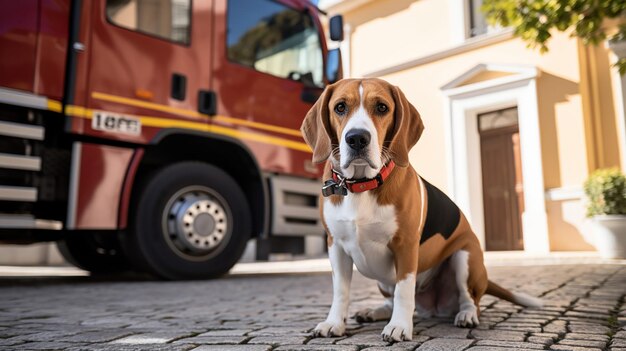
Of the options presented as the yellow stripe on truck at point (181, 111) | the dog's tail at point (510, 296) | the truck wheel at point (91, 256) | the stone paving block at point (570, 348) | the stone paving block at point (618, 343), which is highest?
the yellow stripe on truck at point (181, 111)

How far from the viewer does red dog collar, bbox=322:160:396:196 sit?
86.3 inches

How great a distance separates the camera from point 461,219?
278cm

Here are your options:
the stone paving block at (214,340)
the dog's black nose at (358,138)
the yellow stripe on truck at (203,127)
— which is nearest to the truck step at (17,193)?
the yellow stripe on truck at (203,127)

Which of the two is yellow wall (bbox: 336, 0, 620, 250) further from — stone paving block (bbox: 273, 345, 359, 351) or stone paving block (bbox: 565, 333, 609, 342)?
stone paving block (bbox: 273, 345, 359, 351)

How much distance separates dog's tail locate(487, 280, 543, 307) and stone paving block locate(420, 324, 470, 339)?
589 millimetres

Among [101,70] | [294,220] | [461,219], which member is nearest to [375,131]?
[461,219]

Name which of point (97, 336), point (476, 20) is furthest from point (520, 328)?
point (476, 20)

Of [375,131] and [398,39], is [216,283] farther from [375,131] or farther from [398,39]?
[398,39]

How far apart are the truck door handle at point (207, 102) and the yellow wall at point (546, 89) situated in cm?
661

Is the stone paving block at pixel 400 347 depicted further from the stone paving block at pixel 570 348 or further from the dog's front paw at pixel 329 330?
the stone paving block at pixel 570 348

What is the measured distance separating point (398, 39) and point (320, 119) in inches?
409

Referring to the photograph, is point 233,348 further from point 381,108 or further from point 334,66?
point 334,66

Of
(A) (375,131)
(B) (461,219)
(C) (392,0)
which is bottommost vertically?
(B) (461,219)

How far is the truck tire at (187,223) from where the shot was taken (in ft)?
15.9
